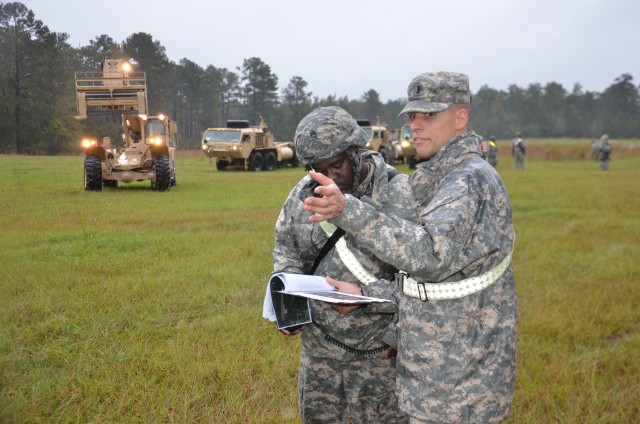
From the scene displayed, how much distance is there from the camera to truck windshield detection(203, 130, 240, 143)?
2338cm

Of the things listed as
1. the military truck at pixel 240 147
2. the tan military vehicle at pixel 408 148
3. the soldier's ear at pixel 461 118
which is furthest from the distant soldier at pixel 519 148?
the soldier's ear at pixel 461 118

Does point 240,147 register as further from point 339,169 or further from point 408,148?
point 339,169

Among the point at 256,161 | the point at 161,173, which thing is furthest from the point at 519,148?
the point at 161,173

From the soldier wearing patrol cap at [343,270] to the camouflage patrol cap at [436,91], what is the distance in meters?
0.37

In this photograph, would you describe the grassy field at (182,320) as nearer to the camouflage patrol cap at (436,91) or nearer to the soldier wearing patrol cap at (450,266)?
the soldier wearing patrol cap at (450,266)

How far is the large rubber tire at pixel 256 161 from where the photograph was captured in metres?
24.5

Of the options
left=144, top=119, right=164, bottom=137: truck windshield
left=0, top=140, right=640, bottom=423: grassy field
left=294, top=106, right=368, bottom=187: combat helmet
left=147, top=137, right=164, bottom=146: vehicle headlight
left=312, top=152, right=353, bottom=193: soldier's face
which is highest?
left=144, top=119, right=164, bottom=137: truck windshield

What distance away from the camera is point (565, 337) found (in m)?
4.37

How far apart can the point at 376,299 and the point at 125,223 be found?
6.50m

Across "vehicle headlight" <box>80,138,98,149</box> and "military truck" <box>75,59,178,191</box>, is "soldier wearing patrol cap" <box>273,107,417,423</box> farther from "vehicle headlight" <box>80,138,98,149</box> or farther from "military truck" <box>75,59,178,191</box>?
"military truck" <box>75,59,178,191</box>

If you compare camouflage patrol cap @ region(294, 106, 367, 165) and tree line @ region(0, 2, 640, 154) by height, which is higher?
tree line @ region(0, 2, 640, 154)

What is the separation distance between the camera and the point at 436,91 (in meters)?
→ 1.80

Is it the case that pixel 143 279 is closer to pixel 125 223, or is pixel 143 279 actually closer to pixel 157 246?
pixel 157 246

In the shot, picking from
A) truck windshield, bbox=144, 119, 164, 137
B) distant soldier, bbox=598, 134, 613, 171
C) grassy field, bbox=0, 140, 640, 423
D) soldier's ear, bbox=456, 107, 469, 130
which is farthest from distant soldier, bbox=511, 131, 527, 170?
soldier's ear, bbox=456, 107, 469, 130
